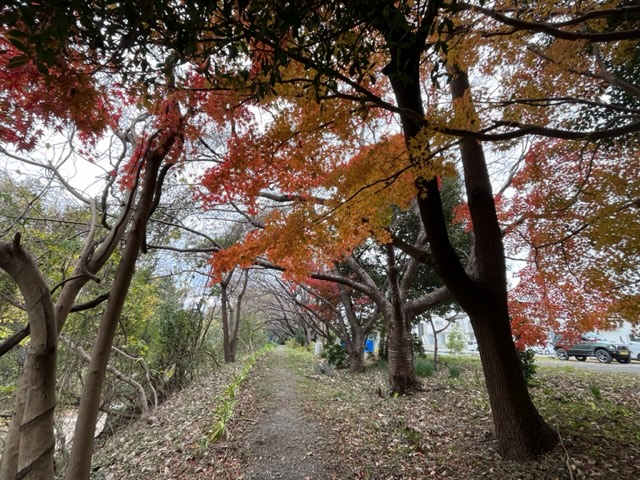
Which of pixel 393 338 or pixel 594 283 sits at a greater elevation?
pixel 594 283

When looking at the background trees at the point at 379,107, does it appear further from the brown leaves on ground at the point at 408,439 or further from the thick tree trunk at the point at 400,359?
the thick tree trunk at the point at 400,359

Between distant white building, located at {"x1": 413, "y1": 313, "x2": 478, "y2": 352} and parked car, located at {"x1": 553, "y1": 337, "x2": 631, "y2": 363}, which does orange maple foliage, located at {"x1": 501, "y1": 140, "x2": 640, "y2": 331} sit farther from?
parked car, located at {"x1": 553, "y1": 337, "x2": 631, "y2": 363}

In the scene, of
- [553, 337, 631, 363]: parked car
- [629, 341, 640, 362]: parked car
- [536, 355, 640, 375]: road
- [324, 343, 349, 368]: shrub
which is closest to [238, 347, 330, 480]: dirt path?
[324, 343, 349, 368]: shrub

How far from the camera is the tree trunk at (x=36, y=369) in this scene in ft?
7.25

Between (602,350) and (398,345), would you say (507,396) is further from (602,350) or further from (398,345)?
(602,350)

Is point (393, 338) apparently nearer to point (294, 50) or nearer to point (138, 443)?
point (138, 443)

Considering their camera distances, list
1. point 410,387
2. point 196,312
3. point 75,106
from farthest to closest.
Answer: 1. point 196,312
2. point 410,387
3. point 75,106

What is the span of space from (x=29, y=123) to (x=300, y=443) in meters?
5.66

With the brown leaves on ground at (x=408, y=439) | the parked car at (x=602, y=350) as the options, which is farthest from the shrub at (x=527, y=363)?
the parked car at (x=602, y=350)

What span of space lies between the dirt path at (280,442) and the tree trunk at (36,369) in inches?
104

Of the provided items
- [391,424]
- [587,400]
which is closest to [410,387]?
[391,424]

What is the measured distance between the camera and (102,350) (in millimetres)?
2941

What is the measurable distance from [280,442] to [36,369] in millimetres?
3971

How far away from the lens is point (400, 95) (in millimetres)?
3277
